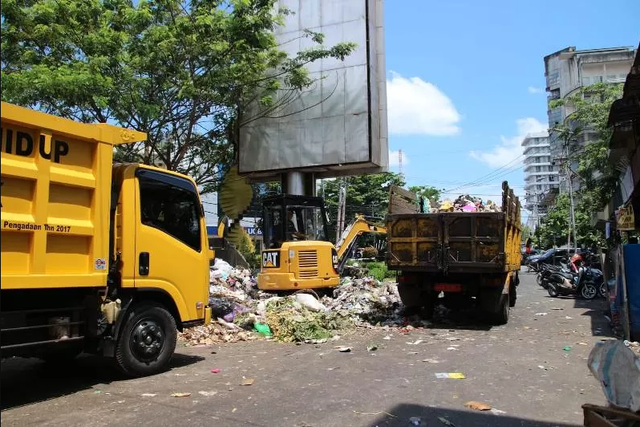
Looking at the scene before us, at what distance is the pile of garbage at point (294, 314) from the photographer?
9523mm

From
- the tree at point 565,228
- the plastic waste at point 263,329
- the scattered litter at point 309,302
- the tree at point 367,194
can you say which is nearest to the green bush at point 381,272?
the scattered litter at point 309,302

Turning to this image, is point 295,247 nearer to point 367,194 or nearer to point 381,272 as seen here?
point 381,272


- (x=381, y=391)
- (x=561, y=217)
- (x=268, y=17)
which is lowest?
(x=381, y=391)

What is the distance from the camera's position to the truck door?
20.8 ft

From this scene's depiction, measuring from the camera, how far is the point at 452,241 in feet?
33.2

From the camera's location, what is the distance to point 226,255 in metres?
20.6

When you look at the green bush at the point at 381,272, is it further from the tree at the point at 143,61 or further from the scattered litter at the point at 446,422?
the scattered litter at the point at 446,422

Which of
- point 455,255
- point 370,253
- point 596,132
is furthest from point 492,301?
point 370,253

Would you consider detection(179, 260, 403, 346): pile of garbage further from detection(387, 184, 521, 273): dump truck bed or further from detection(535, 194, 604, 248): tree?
detection(535, 194, 604, 248): tree

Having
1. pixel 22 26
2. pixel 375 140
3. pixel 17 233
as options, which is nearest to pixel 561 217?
pixel 375 140

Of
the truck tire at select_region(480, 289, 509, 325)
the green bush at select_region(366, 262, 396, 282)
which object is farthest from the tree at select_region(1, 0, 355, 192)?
the green bush at select_region(366, 262, 396, 282)

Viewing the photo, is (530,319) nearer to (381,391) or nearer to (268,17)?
(381,391)

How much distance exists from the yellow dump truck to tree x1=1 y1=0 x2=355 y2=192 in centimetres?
482

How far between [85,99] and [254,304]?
19.6ft
